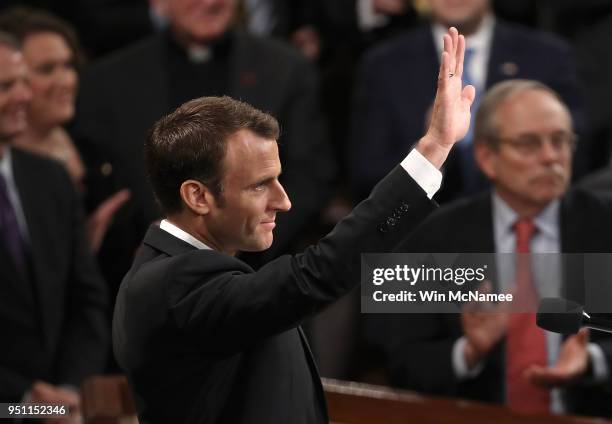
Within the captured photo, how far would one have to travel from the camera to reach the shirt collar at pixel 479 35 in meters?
3.59

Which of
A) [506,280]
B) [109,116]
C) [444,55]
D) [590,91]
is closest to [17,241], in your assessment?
[109,116]

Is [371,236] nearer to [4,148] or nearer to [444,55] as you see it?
[444,55]

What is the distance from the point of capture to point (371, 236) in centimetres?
158

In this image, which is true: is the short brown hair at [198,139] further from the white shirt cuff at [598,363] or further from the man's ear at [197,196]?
the white shirt cuff at [598,363]

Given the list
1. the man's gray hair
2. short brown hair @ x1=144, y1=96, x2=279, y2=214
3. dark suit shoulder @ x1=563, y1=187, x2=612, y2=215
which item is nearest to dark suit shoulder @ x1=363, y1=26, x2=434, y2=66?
the man's gray hair

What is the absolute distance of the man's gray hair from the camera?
292cm

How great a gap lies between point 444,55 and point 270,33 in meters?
2.76

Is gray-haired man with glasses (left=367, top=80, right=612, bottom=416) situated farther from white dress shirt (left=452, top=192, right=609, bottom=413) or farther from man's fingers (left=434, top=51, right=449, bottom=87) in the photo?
man's fingers (left=434, top=51, right=449, bottom=87)

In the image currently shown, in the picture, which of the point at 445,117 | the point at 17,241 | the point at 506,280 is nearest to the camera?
the point at 445,117

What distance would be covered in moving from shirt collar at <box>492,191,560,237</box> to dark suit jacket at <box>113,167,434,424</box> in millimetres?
1175

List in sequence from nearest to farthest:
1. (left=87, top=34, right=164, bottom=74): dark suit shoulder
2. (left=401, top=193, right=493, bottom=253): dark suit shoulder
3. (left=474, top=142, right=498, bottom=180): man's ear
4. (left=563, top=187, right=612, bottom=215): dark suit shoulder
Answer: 1. (left=401, top=193, right=493, bottom=253): dark suit shoulder
2. (left=563, top=187, right=612, bottom=215): dark suit shoulder
3. (left=474, top=142, right=498, bottom=180): man's ear
4. (left=87, top=34, right=164, bottom=74): dark suit shoulder

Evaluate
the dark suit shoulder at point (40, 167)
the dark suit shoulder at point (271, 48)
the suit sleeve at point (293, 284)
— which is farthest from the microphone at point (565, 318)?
the dark suit shoulder at point (271, 48)

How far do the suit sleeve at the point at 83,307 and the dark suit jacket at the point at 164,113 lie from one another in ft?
0.37

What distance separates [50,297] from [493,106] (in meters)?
1.24
